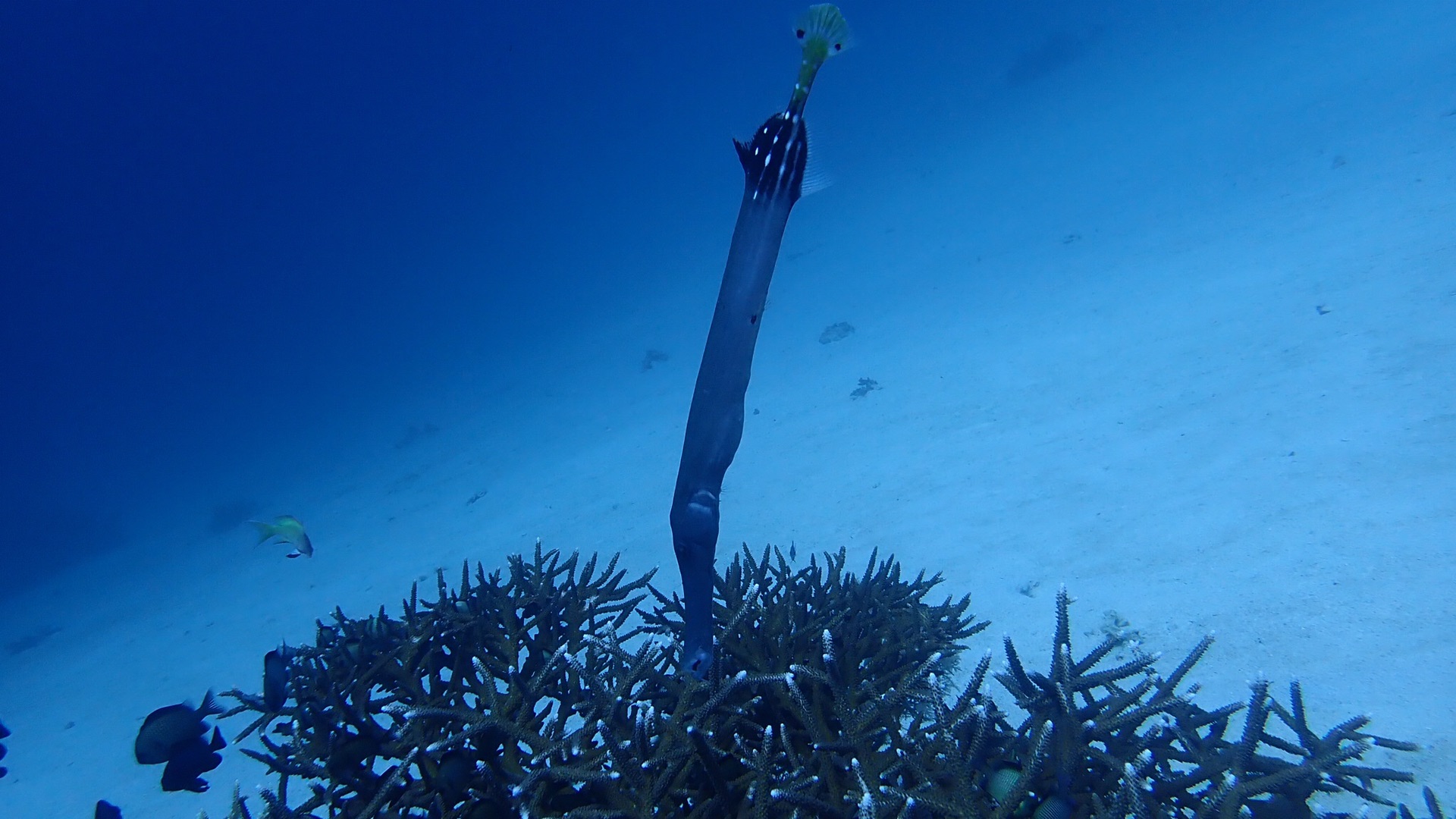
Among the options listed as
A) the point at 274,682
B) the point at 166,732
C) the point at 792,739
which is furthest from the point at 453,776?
the point at 166,732

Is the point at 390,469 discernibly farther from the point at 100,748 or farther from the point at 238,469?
the point at 238,469

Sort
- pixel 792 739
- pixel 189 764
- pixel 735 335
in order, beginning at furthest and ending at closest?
pixel 189 764, pixel 792 739, pixel 735 335

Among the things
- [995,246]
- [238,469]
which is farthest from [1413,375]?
[238,469]

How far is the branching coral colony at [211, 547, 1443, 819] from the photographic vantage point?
2.39 metres

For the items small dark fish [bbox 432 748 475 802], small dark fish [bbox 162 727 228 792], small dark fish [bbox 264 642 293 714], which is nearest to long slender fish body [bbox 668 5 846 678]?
small dark fish [bbox 432 748 475 802]

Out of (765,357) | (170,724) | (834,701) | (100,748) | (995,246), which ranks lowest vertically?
(834,701)

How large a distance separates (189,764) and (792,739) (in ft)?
12.1

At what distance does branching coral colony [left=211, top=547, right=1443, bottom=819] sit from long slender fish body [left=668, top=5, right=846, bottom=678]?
2.02 ft

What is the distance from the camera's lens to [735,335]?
2693 millimetres

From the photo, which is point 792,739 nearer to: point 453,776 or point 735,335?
point 453,776

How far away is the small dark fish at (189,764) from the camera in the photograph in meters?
3.73

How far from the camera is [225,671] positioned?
916cm

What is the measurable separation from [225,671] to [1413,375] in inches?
575

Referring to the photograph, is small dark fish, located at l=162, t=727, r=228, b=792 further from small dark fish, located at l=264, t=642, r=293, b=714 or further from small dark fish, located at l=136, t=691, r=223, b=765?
small dark fish, located at l=264, t=642, r=293, b=714
